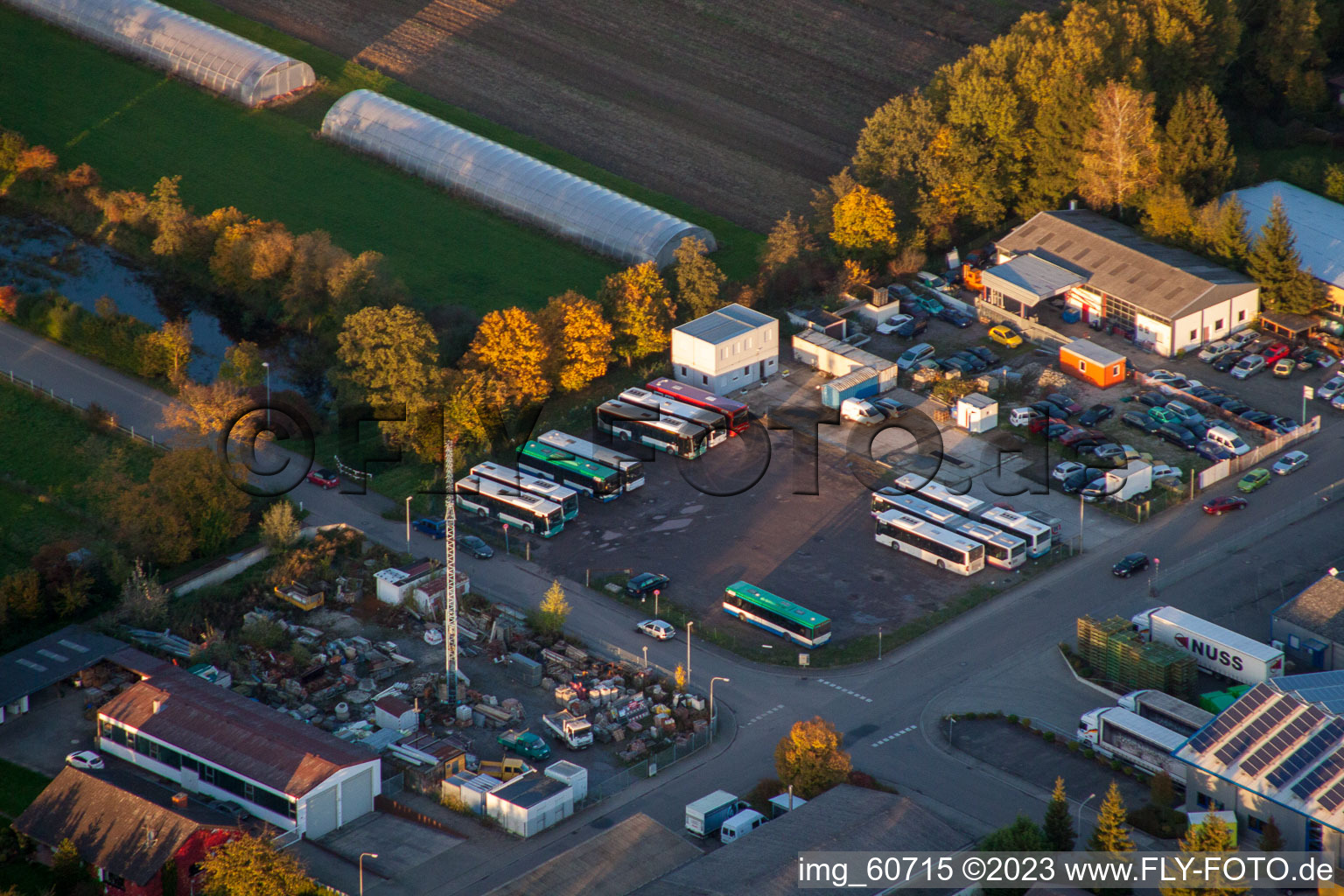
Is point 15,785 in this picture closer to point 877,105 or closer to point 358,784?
point 358,784

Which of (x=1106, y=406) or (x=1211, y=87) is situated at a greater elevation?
(x=1211, y=87)

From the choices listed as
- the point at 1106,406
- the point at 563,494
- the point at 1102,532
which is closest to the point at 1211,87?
the point at 1106,406

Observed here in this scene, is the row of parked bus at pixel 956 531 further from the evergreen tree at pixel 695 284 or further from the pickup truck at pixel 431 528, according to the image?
the pickup truck at pixel 431 528

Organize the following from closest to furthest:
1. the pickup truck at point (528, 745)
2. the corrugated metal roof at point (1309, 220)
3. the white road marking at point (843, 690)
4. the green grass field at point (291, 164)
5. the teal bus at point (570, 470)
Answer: the pickup truck at point (528, 745)
the white road marking at point (843, 690)
the teal bus at point (570, 470)
the corrugated metal roof at point (1309, 220)
the green grass field at point (291, 164)

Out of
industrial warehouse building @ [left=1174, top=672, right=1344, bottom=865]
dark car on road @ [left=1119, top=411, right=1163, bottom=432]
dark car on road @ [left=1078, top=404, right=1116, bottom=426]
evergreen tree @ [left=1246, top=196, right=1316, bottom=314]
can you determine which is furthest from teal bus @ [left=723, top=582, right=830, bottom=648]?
evergreen tree @ [left=1246, top=196, right=1316, bottom=314]

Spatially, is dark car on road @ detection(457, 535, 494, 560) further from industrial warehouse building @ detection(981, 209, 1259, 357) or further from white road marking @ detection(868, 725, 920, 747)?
industrial warehouse building @ detection(981, 209, 1259, 357)

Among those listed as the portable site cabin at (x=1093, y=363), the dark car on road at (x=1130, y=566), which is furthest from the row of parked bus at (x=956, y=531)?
the portable site cabin at (x=1093, y=363)

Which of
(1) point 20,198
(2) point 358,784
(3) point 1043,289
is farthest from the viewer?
(1) point 20,198
